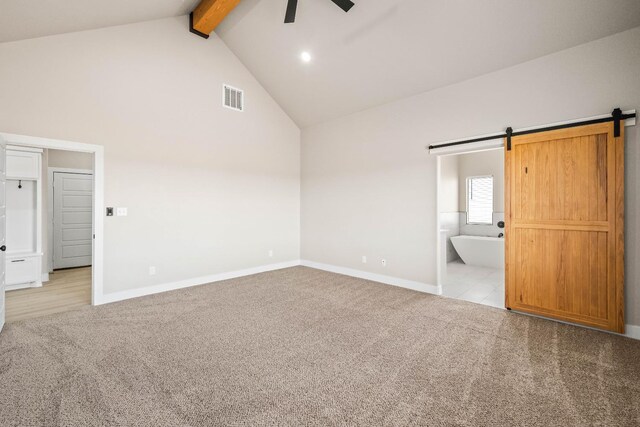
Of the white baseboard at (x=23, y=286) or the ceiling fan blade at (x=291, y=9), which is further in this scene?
the white baseboard at (x=23, y=286)

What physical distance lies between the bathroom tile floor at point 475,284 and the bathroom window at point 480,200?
1.30 meters

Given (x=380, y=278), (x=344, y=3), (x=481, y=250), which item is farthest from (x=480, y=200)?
(x=344, y=3)

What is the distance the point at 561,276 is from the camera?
337cm

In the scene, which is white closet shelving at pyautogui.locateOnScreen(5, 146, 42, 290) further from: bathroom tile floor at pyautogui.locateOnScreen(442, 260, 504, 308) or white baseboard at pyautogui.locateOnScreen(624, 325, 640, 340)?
white baseboard at pyautogui.locateOnScreen(624, 325, 640, 340)

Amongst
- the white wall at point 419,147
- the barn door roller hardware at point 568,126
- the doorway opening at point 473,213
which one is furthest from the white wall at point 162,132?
the doorway opening at point 473,213

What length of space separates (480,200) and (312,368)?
624 centimetres

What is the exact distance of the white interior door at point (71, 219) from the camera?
6.05 m

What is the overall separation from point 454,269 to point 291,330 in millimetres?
4274

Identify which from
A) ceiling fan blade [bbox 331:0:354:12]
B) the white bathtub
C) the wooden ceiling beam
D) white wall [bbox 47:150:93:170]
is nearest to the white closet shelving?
white wall [bbox 47:150:93:170]

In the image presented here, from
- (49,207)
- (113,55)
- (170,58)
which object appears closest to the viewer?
(113,55)

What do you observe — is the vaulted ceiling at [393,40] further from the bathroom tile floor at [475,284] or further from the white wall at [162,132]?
the bathroom tile floor at [475,284]

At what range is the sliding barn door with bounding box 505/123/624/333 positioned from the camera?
3.02m

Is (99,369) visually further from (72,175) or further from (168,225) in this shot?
(72,175)

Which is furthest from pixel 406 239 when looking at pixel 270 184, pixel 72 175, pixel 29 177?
pixel 72 175
